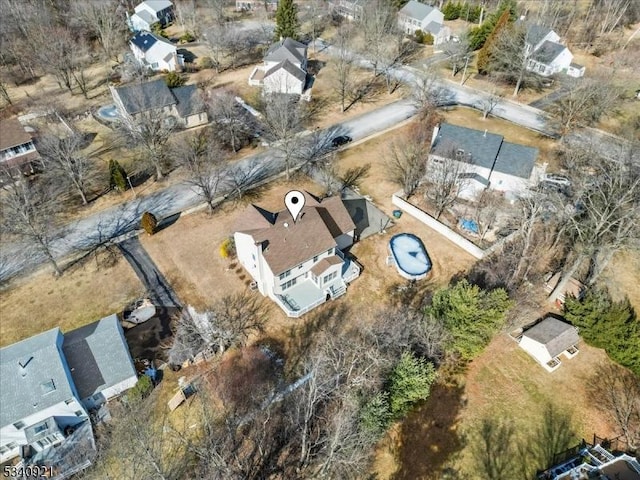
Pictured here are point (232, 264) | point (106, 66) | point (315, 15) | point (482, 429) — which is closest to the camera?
point (482, 429)

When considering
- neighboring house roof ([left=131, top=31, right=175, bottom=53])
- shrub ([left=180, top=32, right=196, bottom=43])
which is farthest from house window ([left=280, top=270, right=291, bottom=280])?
shrub ([left=180, top=32, right=196, bottom=43])

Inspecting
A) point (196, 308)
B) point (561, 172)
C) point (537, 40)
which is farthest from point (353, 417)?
point (537, 40)

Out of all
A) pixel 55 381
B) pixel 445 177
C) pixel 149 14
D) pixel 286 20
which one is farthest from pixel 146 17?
pixel 55 381

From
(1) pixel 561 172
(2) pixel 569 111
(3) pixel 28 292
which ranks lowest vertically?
(3) pixel 28 292

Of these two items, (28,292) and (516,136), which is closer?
(28,292)

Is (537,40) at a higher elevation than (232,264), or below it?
higher

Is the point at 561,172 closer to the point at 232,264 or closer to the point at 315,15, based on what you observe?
the point at 232,264

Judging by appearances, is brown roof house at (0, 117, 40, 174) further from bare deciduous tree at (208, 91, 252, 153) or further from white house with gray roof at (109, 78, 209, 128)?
bare deciduous tree at (208, 91, 252, 153)

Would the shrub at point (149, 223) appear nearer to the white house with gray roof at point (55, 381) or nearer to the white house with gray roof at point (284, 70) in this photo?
the white house with gray roof at point (55, 381)
